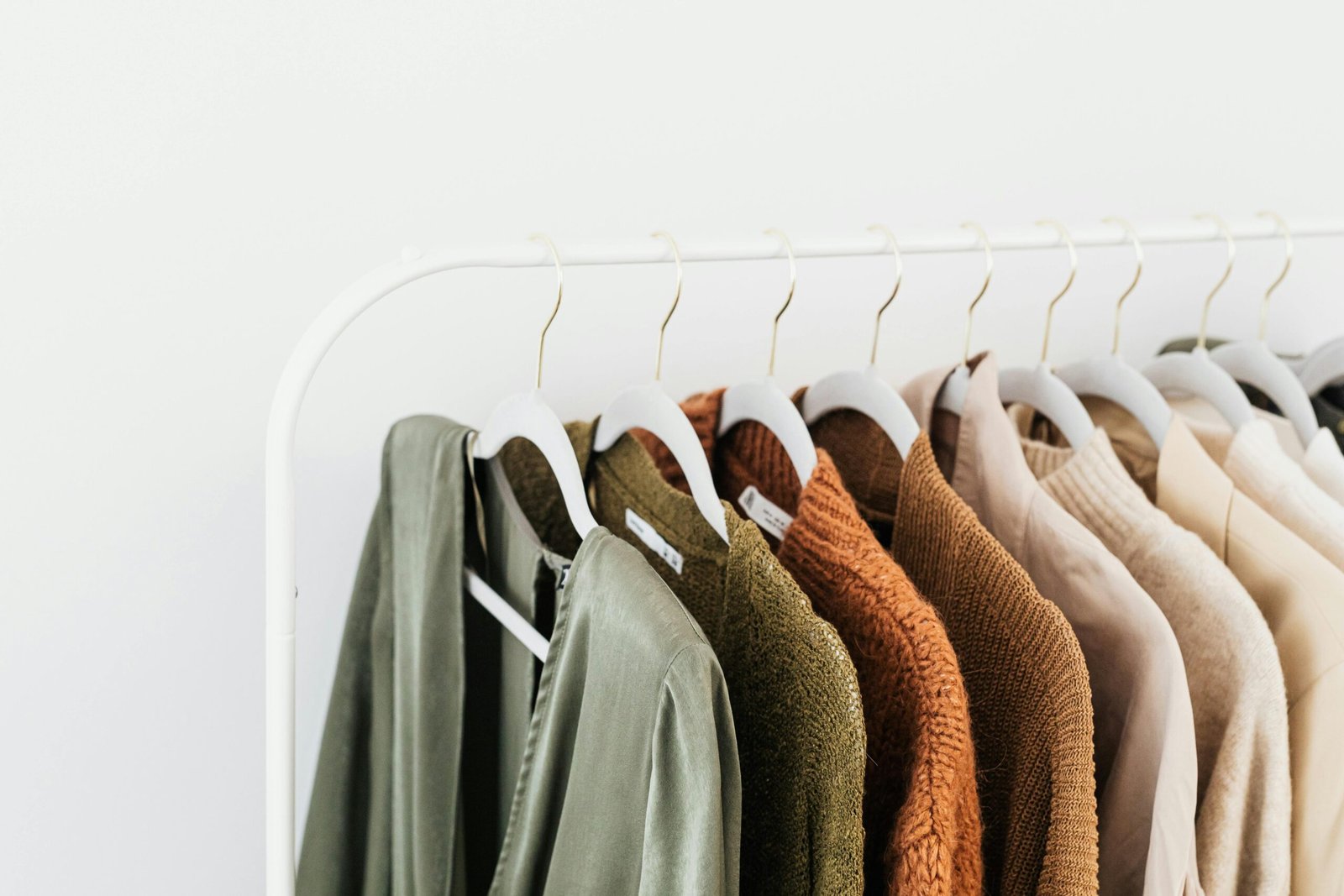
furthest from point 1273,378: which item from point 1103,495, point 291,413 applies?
point 291,413

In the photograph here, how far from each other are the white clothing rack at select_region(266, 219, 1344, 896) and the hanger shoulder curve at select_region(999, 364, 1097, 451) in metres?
0.23

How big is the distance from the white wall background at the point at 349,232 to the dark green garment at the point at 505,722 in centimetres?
16

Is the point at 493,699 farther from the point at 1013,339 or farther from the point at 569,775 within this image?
the point at 1013,339

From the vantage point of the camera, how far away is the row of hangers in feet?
2.27

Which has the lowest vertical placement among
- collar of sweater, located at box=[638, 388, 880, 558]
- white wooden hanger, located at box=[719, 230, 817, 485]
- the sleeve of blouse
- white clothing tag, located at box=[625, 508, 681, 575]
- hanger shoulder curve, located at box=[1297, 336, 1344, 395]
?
the sleeve of blouse

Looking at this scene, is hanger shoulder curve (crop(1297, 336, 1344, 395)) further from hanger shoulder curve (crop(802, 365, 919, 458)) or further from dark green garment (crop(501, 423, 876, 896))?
dark green garment (crop(501, 423, 876, 896))

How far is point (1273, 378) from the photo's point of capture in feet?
3.03

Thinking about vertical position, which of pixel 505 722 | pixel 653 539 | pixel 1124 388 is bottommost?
pixel 505 722

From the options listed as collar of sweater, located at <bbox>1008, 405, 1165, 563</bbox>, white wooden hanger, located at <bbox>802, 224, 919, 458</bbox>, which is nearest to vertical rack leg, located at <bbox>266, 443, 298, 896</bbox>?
white wooden hanger, located at <bbox>802, 224, 919, 458</bbox>

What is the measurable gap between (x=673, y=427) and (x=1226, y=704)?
38cm

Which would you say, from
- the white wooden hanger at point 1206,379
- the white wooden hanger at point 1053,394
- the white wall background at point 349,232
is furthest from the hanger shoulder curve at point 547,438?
the white wooden hanger at point 1206,379

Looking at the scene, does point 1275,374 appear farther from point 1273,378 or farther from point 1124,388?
point 1124,388

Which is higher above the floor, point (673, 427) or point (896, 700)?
point (673, 427)

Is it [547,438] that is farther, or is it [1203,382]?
[1203,382]
